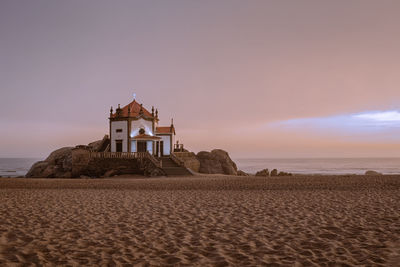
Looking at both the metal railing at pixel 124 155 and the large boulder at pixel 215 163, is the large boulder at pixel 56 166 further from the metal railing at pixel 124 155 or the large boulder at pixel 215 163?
the large boulder at pixel 215 163

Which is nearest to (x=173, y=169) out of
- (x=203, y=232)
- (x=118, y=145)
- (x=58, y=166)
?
(x=118, y=145)

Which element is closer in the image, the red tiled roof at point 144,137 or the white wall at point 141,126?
the red tiled roof at point 144,137

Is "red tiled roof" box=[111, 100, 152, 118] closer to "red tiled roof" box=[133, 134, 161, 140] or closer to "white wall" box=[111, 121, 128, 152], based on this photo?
"white wall" box=[111, 121, 128, 152]

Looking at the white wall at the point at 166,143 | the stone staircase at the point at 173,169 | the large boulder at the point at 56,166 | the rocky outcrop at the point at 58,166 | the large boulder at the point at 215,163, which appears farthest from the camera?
the large boulder at the point at 215,163

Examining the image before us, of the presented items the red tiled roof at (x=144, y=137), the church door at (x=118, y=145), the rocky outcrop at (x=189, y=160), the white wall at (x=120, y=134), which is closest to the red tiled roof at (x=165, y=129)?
the red tiled roof at (x=144, y=137)

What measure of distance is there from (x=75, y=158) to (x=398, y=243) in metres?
33.2

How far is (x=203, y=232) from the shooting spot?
7.74 metres

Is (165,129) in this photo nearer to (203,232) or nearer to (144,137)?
(144,137)

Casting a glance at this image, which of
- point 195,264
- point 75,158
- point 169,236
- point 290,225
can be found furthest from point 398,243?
point 75,158

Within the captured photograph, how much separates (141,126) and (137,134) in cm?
119

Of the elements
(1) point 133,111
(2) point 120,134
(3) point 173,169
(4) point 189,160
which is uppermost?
(1) point 133,111

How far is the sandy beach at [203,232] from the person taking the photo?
5793 millimetres

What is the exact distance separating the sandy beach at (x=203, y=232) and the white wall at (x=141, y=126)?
78.0 ft

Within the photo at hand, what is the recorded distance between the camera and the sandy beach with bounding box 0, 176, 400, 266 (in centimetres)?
579
